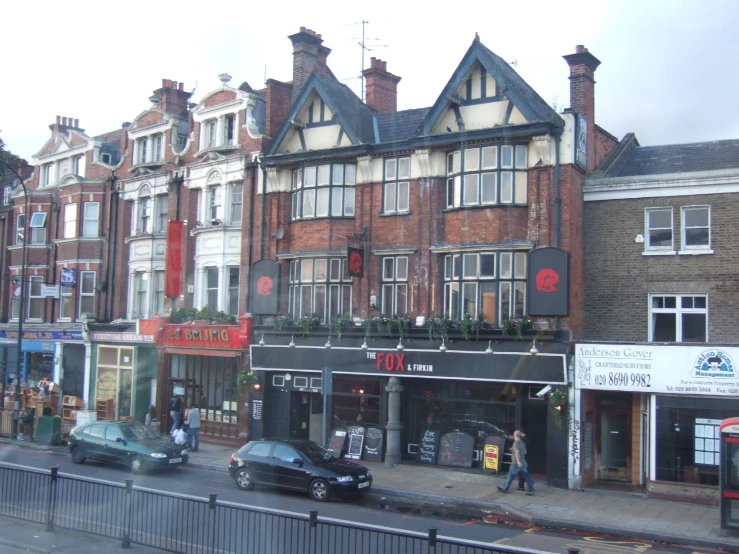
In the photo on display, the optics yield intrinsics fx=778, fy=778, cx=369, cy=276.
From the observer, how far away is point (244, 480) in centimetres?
1934

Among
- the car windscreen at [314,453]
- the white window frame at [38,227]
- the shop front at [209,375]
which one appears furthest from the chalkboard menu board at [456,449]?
the white window frame at [38,227]

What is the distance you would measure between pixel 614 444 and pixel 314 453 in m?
8.54

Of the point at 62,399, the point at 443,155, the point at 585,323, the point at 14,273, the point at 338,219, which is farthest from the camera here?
the point at 14,273

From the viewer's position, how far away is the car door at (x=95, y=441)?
2209cm

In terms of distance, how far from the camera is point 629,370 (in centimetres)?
1980

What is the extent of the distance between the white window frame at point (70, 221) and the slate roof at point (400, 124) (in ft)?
51.6

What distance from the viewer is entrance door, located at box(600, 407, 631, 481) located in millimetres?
21281

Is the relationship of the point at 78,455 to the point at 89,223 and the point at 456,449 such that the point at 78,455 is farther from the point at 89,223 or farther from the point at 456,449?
the point at 89,223

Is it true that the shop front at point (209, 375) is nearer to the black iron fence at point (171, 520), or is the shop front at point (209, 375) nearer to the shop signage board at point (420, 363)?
the shop signage board at point (420, 363)

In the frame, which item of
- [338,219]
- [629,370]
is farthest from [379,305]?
[629,370]

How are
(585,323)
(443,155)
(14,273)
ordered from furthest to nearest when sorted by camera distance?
(14,273), (443,155), (585,323)

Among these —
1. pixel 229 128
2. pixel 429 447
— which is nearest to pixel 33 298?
pixel 229 128

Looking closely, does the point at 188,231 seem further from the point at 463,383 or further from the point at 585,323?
the point at 585,323

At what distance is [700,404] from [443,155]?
10067 mm
